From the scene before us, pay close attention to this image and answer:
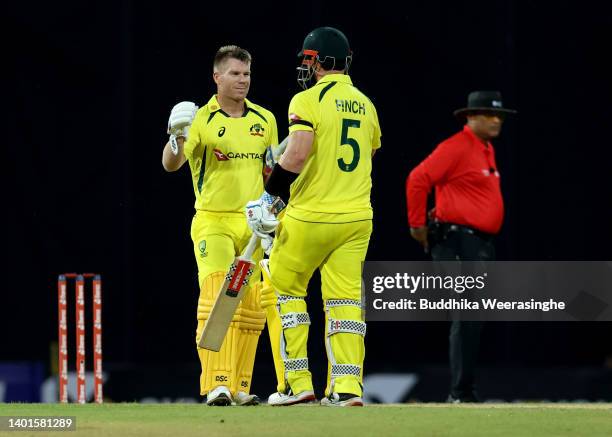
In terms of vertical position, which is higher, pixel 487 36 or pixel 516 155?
pixel 487 36

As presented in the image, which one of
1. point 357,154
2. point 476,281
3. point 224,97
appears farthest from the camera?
point 476,281

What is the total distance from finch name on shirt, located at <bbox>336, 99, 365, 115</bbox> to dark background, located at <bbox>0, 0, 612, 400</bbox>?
265 cm

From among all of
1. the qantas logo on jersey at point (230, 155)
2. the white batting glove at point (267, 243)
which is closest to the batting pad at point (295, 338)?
the white batting glove at point (267, 243)

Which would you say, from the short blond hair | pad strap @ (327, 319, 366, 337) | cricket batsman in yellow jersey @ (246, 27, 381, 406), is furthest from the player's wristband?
the short blond hair

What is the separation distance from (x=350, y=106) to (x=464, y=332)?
1.99 metres

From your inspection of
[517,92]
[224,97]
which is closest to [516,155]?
[517,92]

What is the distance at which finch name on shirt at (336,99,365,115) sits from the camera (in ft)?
19.9

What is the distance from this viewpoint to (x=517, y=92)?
876 cm

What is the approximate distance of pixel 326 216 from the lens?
6.05m

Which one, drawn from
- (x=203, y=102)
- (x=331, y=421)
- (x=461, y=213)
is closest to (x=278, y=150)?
(x=331, y=421)

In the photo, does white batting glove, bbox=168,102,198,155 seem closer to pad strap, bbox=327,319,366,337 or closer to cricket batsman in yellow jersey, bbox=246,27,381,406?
cricket batsman in yellow jersey, bbox=246,27,381,406

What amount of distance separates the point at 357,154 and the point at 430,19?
115 inches

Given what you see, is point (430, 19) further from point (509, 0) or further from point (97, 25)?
point (97, 25)

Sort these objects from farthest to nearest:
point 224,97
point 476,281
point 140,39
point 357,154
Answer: point 140,39
point 476,281
point 224,97
point 357,154
